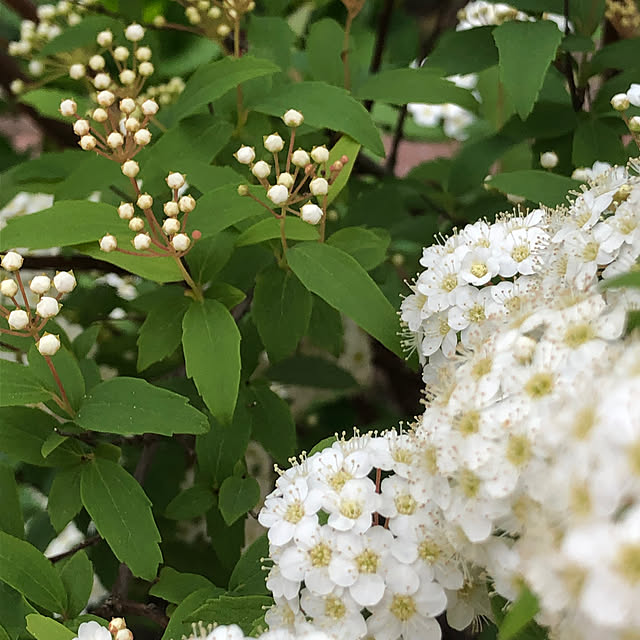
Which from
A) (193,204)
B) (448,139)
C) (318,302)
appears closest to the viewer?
(193,204)

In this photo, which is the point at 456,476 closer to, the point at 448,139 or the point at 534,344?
the point at 534,344

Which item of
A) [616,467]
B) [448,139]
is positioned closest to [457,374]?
[616,467]

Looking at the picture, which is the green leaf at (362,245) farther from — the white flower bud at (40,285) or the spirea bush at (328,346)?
the white flower bud at (40,285)

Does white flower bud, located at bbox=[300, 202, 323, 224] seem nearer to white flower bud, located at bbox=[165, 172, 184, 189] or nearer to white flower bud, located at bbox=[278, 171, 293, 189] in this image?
white flower bud, located at bbox=[278, 171, 293, 189]

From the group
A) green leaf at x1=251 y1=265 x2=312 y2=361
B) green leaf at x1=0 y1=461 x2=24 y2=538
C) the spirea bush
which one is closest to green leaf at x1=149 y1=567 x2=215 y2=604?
the spirea bush

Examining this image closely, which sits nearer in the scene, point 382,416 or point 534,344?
point 534,344

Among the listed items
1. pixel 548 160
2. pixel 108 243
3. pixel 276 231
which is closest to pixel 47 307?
pixel 108 243
